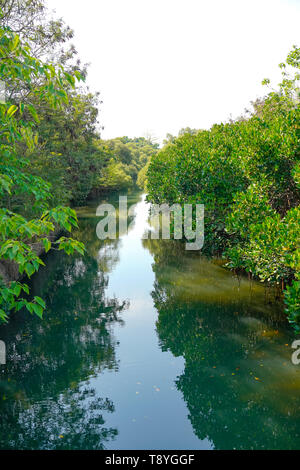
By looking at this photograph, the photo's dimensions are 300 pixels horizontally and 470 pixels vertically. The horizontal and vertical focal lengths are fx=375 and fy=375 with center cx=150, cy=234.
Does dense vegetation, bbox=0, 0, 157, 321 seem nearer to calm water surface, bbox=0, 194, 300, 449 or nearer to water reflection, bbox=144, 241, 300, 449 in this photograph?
calm water surface, bbox=0, 194, 300, 449

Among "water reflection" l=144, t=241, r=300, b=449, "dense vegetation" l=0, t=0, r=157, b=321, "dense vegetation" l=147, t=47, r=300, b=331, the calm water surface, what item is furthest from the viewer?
"dense vegetation" l=147, t=47, r=300, b=331

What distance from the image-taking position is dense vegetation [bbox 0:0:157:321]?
14.3 feet

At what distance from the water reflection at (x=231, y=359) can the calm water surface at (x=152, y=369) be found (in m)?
0.03

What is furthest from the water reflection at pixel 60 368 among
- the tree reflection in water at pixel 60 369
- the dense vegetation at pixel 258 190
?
the dense vegetation at pixel 258 190

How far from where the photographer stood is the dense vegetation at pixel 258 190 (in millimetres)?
9008

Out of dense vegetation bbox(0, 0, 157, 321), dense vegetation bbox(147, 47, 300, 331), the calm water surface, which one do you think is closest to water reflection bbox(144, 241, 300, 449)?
the calm water surface

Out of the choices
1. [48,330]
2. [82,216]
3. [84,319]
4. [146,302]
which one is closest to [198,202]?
[146,302]

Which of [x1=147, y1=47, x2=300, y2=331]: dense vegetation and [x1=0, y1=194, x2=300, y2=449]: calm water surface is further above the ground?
[x1=147, y1=47, x2=300, y2=331]: dense vegetation

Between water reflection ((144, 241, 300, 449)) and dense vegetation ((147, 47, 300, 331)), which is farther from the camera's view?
dense vegetation ((147, 47, 300, 331))

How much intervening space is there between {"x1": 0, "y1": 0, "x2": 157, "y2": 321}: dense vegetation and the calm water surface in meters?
1.95

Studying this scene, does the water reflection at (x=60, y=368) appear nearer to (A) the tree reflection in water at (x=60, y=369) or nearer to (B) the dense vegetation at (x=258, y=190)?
(A) the tree reflection in water at (x=60, y=369)

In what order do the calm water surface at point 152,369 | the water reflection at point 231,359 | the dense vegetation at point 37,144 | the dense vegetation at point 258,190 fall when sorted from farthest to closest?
the dense vegetation at point 258,190, the water reflection at point 231,359, the calm water surface at point 152,369, the dense vegetation at point 37,144

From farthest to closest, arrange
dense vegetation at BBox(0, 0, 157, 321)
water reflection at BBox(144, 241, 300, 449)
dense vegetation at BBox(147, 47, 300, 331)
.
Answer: dense vegetation at BBox(147, 47, 300, 331) < water reflection at BBox(144, 241, 300, 449) < dense vegetation at BBox(0, 0, 157, 321)
